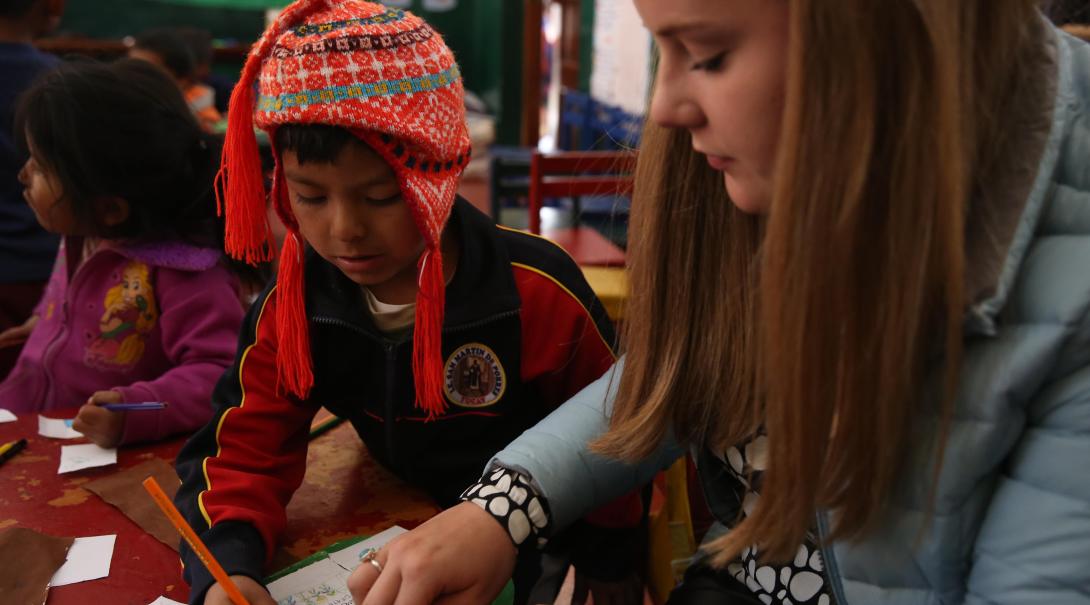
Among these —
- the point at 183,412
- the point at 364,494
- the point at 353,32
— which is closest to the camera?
the point at 353,32

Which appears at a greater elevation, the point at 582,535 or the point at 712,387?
the point at 712,387

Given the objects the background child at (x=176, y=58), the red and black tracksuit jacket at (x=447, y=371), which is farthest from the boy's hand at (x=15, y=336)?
the background child at (x=176, y=58)

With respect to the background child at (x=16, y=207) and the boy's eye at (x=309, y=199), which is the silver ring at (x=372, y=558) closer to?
the boy's eye at (x=309, y=199)

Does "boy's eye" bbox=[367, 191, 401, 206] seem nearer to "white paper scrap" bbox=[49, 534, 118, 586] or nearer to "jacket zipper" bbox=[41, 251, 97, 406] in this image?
"white paper scrap" bbox=[49, 534, 118, 586]

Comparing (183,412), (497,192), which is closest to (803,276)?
(183,412)

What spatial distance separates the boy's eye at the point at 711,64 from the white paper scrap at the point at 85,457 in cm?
97

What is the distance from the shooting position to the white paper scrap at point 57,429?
1257mm

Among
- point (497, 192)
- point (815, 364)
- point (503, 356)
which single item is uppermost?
point (815, 364)

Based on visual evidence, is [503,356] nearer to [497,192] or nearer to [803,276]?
[803,276]

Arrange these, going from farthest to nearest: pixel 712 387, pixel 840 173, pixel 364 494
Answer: pixel 364 494, pixel 712 387, pixel 840 173

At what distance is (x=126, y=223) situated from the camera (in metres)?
1.51

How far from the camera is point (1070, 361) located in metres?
0.60

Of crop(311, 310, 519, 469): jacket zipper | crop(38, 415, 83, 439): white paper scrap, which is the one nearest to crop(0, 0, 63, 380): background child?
crop(38, 415, 83, 439): white paper scrap

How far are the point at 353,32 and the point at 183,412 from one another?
65cm
